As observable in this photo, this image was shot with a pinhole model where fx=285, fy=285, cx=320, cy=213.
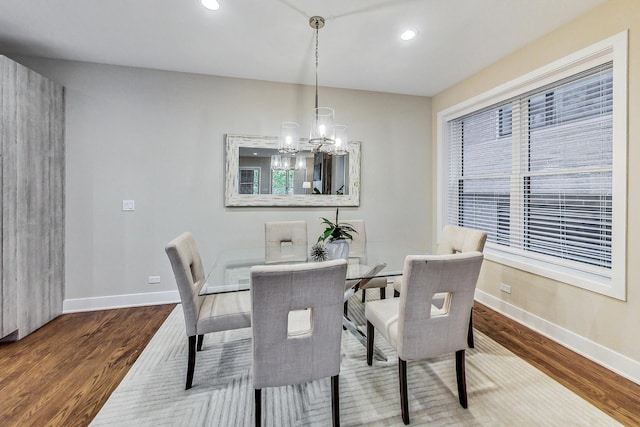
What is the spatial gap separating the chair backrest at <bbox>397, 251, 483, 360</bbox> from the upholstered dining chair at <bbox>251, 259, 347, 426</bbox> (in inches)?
14.2

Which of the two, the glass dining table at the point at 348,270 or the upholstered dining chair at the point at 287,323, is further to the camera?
the glass dining table at the point at 348,270

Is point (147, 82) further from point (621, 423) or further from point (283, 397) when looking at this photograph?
point (621, 423)

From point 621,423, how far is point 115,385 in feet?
9.76

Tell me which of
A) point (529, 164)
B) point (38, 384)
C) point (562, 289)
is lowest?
point (38, 384)

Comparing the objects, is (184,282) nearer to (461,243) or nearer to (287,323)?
(287,323)

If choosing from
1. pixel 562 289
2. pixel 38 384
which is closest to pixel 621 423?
pixel 562 289

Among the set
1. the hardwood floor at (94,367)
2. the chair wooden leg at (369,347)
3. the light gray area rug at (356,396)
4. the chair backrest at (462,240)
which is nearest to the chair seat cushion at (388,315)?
the chair wooden leg at (369,347)

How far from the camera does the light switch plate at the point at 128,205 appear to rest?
3134 millimetres

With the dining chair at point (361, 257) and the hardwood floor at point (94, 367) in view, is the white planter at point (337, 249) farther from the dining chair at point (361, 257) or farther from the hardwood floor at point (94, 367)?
the hardwood floor at point (94, 367)

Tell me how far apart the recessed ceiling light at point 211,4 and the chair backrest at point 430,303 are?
2.23 m

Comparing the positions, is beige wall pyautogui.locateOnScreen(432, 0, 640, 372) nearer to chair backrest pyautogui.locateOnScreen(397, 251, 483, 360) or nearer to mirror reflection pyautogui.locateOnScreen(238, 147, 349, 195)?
chair backrest pyautogui.locateOnScreen(397, 251, 483, 360)

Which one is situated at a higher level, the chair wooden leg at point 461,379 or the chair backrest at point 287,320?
the chair backrest at point 287,320

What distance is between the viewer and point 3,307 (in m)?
2.29

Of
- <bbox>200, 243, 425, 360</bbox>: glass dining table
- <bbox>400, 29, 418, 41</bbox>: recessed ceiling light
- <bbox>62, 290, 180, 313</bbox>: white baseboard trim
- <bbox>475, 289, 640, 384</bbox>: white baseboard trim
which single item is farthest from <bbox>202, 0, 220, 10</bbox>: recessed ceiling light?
<bbox>475, 289, 640, 384</bbox>: white baseboard trim
